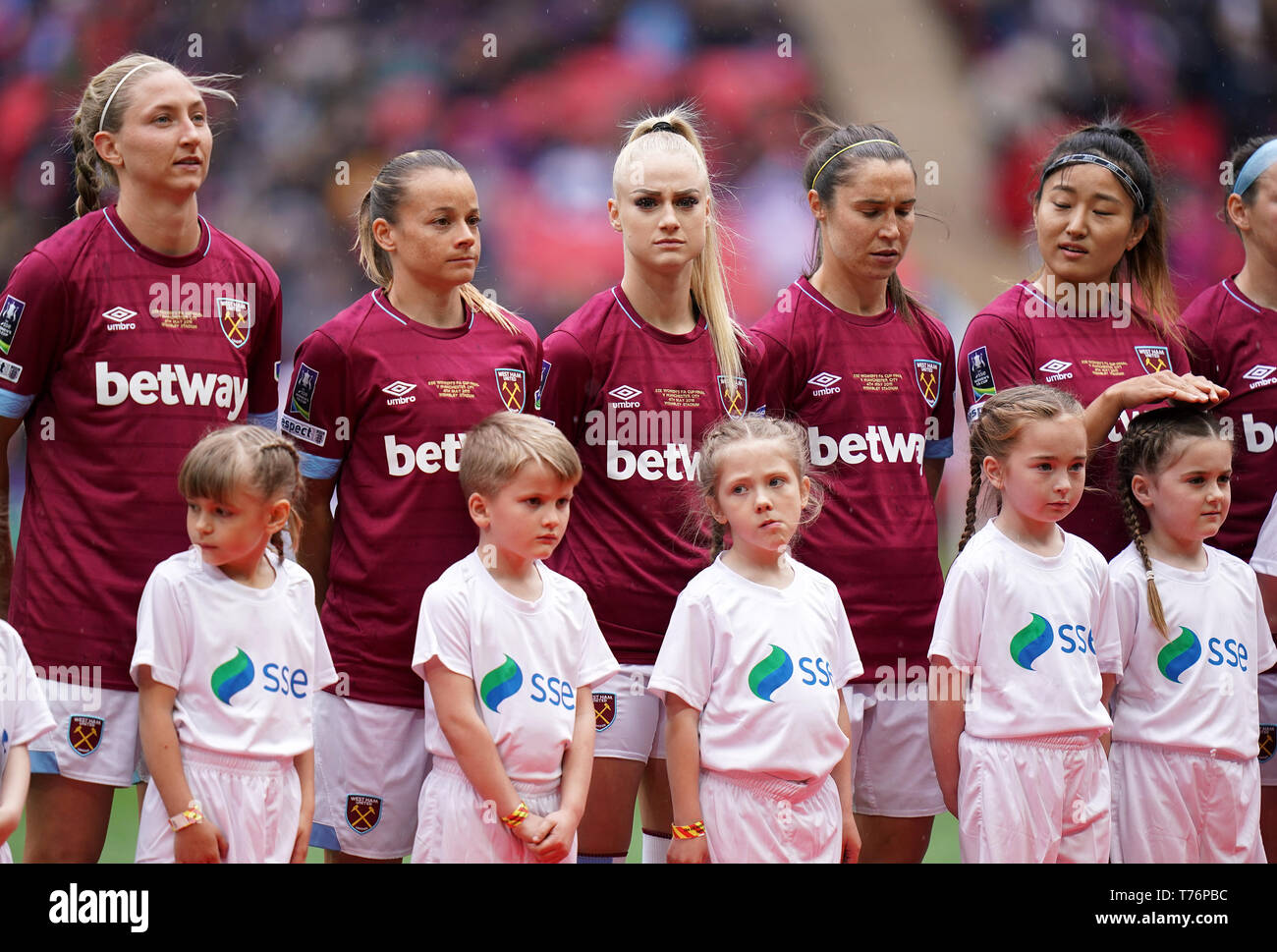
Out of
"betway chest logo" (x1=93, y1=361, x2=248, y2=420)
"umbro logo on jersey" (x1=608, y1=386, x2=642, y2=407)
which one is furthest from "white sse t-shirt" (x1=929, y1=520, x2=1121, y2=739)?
"betway chest logo" (x1=93, y1=361, x2=248, y2=420)

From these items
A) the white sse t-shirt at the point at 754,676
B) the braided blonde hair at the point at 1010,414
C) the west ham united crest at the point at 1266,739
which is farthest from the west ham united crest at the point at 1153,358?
the white sse t-shirt at the point at 754,676

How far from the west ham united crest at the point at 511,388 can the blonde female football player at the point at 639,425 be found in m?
0.08

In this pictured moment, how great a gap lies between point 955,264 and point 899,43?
3.85 feet

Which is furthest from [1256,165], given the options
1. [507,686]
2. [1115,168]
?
[507,686]

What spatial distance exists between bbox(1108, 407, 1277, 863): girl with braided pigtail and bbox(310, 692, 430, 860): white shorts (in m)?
1.71

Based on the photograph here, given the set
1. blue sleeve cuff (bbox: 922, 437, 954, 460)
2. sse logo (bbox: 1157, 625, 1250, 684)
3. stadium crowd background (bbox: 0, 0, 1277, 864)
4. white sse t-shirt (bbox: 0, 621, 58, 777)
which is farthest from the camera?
stadium crowd background (bbox: 0, 0, 1277, 864)

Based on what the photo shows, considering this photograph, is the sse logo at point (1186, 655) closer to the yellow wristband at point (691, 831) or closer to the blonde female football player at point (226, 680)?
the yellow wristband at point (691, 831)

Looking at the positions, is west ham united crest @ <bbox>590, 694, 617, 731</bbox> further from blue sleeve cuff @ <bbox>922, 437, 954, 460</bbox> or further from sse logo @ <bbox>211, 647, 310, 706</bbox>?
blue sleeve cuff @ <bbox>922, 437, 954, 460</bbox>

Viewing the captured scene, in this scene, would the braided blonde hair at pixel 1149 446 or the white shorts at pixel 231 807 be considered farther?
the braided blonde hair at pixel 1149 446

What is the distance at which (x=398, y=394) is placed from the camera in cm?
317

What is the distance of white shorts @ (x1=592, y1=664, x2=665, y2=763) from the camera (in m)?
3.23

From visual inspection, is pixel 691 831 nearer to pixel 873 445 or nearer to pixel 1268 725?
pixel 873 445

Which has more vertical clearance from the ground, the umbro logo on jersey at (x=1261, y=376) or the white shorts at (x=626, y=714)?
the umbro logo on jersey at (x=1261, y=376)

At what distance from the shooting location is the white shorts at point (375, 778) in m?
3.15
